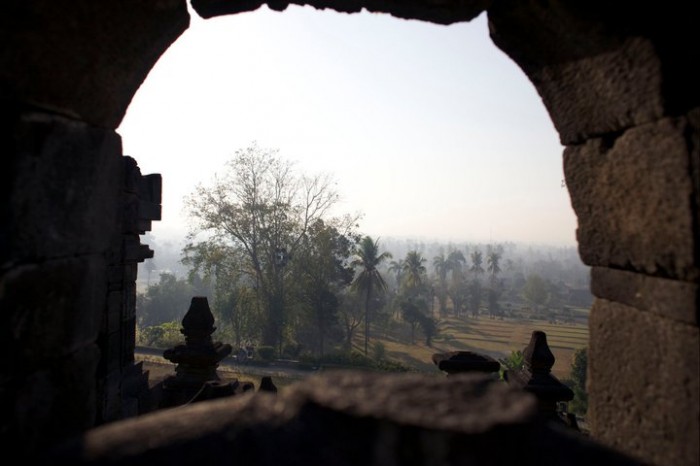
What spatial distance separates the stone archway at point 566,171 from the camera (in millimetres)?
1914

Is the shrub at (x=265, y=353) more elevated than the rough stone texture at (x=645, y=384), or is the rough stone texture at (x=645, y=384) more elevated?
the rough stone texture at (x=645, y=384)

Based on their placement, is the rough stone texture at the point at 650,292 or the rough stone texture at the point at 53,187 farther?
→ the rough stone texture at the point at 650,292

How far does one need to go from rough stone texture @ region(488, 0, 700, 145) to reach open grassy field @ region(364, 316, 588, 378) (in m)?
31.4

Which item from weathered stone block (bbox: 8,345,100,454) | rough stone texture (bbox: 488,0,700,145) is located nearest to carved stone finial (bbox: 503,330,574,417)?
rough stone texture (bbox: 488,0,700,145)

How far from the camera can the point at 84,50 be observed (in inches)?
81.6

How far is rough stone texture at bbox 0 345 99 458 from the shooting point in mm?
1866

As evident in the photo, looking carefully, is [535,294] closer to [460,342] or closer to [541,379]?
[460,342]

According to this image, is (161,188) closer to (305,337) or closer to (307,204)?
(307,204)

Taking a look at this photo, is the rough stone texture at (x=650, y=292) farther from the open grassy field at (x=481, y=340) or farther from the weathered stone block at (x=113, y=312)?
the open grassy field at (x=481, y=340)

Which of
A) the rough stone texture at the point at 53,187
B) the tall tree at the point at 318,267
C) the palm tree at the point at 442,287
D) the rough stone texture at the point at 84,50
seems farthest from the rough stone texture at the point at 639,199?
the palm tree at the point at 442,287

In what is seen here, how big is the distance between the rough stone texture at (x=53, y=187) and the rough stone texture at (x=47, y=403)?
487 millimetres

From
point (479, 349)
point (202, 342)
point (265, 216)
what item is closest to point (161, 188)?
point (202, 342)

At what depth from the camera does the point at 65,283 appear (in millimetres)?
2182

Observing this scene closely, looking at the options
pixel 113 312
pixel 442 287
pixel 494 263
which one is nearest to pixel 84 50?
pixel 113 312
